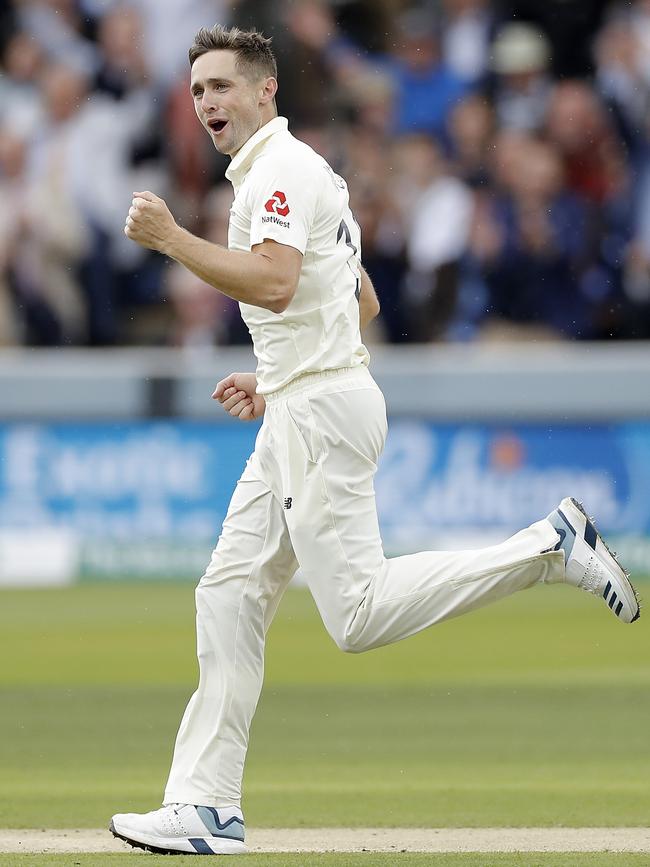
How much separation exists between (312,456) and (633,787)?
7.02ft

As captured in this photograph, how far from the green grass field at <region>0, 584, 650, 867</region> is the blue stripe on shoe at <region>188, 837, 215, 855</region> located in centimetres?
17

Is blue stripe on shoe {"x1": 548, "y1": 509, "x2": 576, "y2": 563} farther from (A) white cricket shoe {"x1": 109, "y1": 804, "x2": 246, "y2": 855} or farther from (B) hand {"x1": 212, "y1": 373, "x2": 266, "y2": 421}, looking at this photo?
(A) white cricket shoe {"x1": 109, "y1": 804, "x2": 246, "y2": 855}

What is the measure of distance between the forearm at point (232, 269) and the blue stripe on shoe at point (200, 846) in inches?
61.2

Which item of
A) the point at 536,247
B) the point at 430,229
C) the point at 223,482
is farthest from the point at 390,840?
the point at 430,229

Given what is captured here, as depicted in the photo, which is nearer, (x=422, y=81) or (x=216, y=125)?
(x=216, y=125)

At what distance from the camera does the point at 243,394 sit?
224 inches

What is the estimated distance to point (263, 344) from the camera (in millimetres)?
5340

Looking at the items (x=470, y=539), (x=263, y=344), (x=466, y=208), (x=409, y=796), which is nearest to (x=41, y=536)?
(x=470, y=539)

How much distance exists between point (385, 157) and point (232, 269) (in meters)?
9.73

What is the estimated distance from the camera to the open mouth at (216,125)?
5270 millimetres

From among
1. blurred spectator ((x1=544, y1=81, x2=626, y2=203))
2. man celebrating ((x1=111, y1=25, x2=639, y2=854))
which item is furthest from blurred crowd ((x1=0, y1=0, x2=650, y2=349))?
man celebrating ((x1=111, y1=25, x2=639, y2=854))

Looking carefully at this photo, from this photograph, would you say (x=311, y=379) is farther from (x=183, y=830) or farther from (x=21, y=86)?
(x=21, y=86)

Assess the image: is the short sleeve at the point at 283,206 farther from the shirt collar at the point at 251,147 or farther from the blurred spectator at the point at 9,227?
the blurred spectator at the point at 9,227

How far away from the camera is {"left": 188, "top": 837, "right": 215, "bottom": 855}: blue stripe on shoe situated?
515 cm
